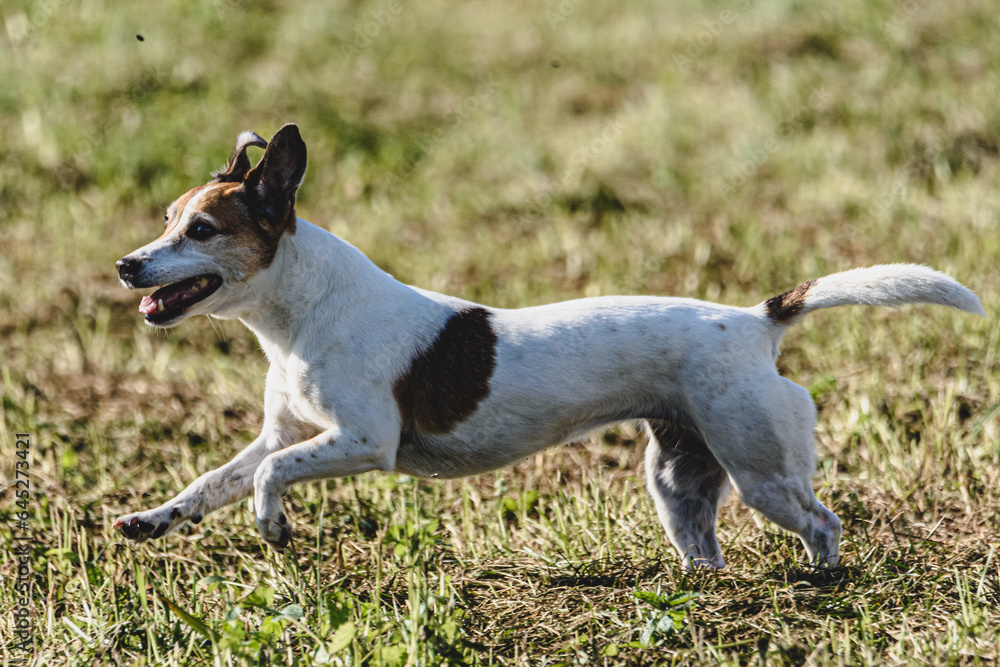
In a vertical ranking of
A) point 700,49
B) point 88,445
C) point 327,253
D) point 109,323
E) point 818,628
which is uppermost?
point 700,49

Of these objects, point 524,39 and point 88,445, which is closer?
point 88,445

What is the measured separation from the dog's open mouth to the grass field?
1.02 metres

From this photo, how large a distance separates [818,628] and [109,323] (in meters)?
5.37

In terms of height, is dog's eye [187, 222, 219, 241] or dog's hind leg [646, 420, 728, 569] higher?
dog's eye [187, 222, 219, 241]

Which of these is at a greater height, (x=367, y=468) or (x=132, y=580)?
(x=367, y=468)

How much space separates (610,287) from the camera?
280 inches

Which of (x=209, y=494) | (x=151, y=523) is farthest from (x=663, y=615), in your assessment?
(x=151, y=523)

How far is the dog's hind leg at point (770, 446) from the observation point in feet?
11.5

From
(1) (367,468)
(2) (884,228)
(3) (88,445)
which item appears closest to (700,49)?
(2) (884,228)

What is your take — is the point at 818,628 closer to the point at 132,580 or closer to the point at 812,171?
the point at 132,580

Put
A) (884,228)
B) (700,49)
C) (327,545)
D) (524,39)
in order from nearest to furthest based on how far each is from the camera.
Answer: (327,545) → (884,228) → (700,49) → (524,39)

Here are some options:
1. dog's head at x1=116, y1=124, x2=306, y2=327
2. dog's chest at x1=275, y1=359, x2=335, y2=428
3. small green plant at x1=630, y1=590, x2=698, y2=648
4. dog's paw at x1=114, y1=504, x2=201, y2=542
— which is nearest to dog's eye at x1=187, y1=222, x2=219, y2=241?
dog's head at x1=116, y1=124, x2=306, y2=327

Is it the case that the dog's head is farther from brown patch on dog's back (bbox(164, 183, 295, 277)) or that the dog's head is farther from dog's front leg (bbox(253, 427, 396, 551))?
dog's front leg (bbox(253, 427, 396, 551))

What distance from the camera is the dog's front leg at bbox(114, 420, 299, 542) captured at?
3.46 m
